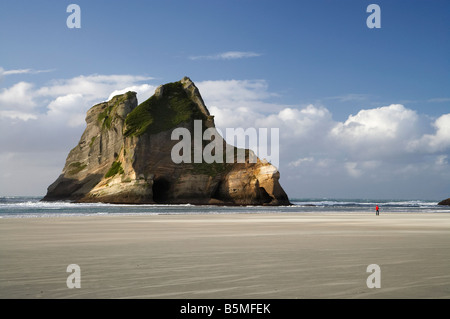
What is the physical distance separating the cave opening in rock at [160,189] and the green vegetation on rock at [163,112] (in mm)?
10427

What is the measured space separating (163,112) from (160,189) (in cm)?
1844

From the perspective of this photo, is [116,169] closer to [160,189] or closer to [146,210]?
[160,189]

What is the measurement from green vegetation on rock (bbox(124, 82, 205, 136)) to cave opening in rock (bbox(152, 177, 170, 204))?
34.2 feet

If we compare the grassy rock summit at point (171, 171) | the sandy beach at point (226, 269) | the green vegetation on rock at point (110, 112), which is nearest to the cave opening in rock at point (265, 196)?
the grassy rock summit at point (171, 171)

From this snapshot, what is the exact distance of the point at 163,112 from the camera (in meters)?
98.4

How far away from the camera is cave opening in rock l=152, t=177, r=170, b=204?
289ft

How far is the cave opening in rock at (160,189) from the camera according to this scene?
88.2 m

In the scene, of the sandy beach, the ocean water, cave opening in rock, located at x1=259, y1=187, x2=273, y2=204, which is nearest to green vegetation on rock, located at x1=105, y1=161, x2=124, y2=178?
the ocean water

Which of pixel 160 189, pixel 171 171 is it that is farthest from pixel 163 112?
pixel 160 189

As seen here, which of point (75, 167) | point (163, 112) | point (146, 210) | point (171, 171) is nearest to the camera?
point (146, 210)

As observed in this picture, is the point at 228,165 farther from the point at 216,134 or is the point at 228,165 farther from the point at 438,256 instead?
the point at 438,256

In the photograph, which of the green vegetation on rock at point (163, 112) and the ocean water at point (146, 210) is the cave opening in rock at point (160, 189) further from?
the ocean water at point (146, 210)
